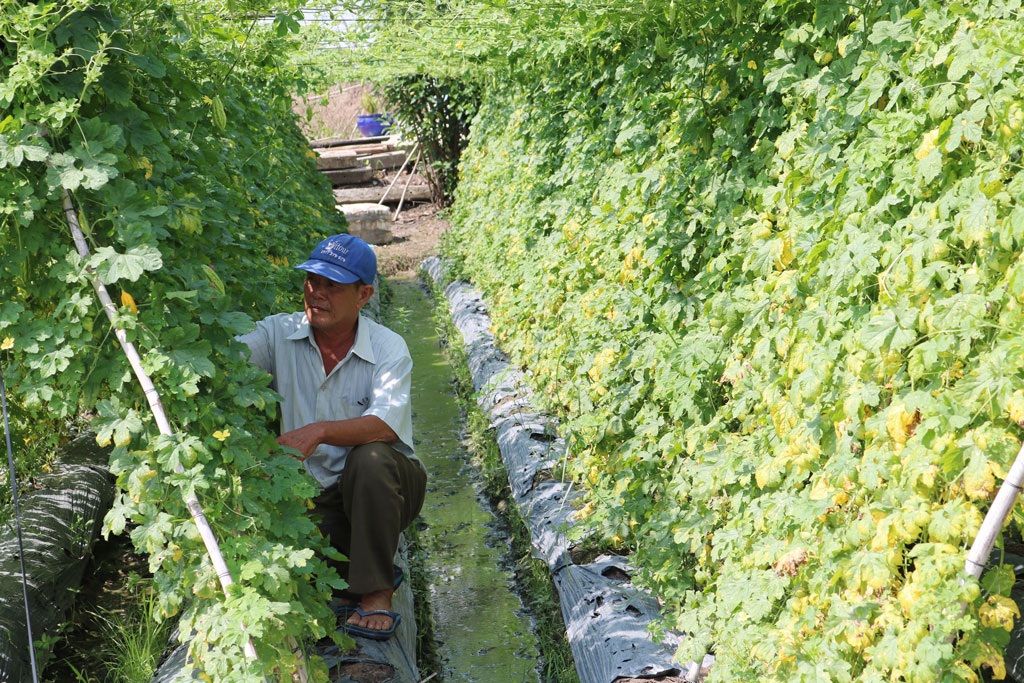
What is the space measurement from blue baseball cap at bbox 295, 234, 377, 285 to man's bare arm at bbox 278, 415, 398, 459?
0.49m

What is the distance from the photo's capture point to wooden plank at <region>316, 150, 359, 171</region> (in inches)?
661

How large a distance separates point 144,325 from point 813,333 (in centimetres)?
171

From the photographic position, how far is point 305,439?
2.89 meters

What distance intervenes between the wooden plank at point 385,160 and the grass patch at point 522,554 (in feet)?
34.5

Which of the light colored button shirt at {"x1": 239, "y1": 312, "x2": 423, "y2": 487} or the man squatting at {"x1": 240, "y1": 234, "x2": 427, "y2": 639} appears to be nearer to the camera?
the man squatting at {"x1": 240, "y1": 234, "x2": 427, "y2": 639}

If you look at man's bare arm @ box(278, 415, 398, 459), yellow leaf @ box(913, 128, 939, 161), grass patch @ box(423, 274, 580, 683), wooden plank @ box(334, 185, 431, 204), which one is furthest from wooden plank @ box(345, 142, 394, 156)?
yellow leaf @ box(913, 128, 939, 161)

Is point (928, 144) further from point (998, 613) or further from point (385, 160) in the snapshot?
point (385, 160)

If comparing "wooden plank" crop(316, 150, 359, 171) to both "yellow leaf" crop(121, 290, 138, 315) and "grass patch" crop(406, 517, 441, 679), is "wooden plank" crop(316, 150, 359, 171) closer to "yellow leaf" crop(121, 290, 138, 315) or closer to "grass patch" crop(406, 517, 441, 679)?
"grass patch" crop(406, 517, 441, 679)

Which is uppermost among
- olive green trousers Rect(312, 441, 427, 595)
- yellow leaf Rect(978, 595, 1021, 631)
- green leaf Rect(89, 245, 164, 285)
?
Answer: green leaf Rect(89, 245, 164, 285)

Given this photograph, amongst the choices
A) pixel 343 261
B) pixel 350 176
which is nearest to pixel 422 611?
pixel 343 261

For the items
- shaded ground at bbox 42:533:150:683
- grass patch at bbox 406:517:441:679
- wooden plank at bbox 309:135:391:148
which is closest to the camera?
shaded ground at bbox 42:533:150:683

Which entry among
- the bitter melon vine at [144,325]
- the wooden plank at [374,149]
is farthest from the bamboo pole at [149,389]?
the wooden plank at [374,149]

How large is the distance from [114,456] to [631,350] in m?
2.15

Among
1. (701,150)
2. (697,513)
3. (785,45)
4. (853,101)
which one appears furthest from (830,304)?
(701,150)
